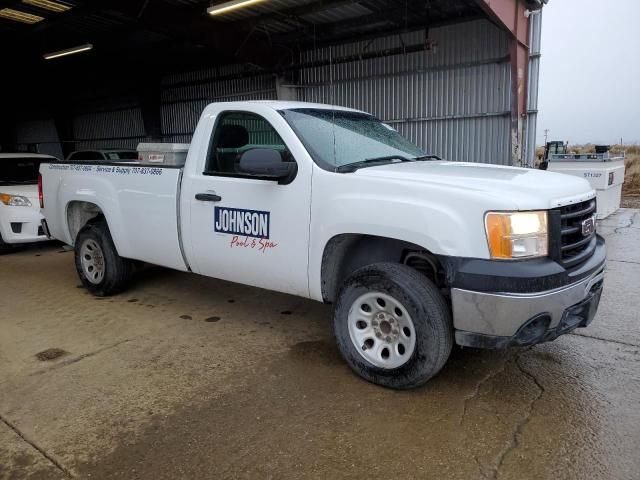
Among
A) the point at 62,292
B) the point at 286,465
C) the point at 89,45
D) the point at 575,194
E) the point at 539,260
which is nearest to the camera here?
the point at 286,465

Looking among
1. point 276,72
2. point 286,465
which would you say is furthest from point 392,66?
point 286,465

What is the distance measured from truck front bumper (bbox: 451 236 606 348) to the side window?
6.97ft

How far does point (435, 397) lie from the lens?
319cm

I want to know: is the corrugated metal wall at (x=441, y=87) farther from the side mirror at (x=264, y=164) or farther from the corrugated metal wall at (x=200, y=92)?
the side mirror at (x=264, y=164)

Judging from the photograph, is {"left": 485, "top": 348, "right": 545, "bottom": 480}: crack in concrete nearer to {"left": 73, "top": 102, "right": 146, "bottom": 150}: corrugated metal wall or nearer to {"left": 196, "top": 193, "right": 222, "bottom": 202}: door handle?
→ {"left": 196, "top": 193, "right": 222, "bottom": 202}: door handle

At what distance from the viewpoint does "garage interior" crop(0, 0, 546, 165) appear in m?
11.4

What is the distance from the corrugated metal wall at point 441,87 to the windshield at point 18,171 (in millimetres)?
8299

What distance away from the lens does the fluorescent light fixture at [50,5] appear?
37.0 ft

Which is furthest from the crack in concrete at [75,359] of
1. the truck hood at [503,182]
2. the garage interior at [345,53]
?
the garage interior at [345,53]

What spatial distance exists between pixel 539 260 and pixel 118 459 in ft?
8.34

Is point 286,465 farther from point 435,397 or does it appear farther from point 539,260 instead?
point 539,260

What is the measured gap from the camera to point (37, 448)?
2.67 metres

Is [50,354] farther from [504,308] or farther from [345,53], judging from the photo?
[345,53]

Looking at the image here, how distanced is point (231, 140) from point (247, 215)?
2.68ft
